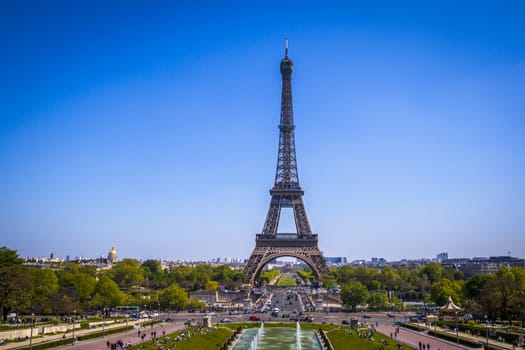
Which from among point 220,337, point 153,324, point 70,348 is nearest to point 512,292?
point 220,337

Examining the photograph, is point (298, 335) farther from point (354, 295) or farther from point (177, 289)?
point (177, 289)

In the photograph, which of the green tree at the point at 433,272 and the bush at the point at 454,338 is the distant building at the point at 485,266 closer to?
the green tree at the point at 433,272

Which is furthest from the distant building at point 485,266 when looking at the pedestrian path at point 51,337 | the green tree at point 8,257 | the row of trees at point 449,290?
the green tree at point 8,257

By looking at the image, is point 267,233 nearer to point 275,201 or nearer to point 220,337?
point 275,201

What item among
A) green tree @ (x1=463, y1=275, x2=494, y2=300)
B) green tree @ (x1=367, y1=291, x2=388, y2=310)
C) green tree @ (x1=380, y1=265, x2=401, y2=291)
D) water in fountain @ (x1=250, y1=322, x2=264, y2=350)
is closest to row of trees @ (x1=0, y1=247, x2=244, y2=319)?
water in fountain @ (x1=250, y1=322, x2=264, y2=350)

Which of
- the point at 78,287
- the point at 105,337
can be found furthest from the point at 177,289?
the point at 105,337
